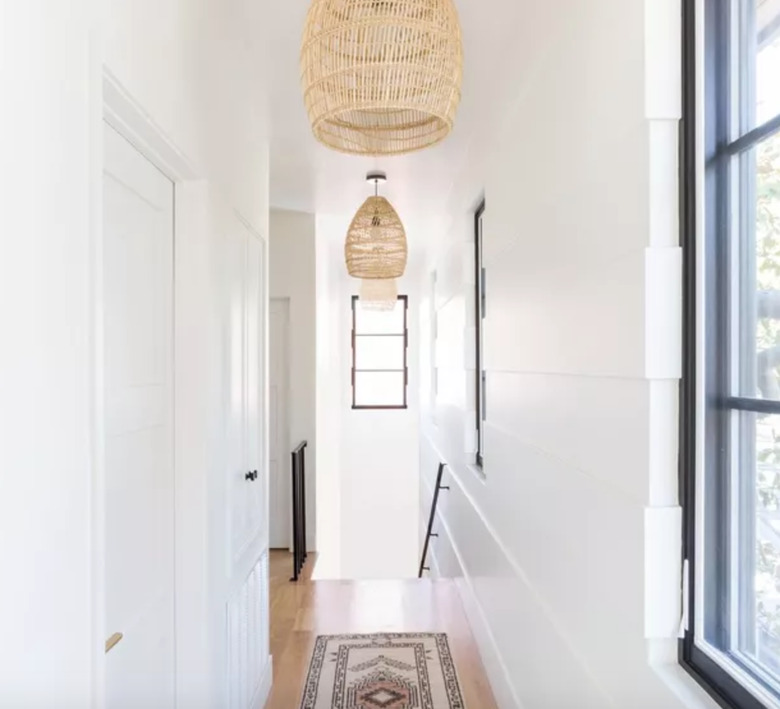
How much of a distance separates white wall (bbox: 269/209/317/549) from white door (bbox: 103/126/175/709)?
3615 mm

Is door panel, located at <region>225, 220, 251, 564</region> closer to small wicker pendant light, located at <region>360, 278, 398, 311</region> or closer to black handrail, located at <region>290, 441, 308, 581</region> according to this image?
black handrail, located at <region>290, 441, 308, 581</region>

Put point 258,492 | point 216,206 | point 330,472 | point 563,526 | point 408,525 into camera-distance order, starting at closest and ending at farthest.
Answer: point 563,526 → point 216,206 → point 258,492 → point 330,472 → point 408,525

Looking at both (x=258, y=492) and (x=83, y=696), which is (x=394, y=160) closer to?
(x=258, y=492)

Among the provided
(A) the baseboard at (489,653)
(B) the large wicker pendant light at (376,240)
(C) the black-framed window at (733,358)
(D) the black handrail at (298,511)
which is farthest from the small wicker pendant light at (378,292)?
(C) the black-framed window at (733,358)

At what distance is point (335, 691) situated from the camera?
9.87 ft

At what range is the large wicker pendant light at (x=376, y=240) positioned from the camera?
4043mm

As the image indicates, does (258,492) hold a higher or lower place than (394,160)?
lower

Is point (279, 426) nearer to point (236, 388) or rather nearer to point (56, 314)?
point (236, 388)

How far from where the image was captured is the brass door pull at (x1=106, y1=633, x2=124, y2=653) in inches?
56.2

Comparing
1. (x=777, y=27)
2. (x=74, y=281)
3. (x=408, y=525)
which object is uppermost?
(x=777, y=27)

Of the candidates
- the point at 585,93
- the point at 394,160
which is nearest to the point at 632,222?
the point at 585,93

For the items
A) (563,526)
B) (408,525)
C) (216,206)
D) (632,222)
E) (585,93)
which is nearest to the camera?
(632,222)

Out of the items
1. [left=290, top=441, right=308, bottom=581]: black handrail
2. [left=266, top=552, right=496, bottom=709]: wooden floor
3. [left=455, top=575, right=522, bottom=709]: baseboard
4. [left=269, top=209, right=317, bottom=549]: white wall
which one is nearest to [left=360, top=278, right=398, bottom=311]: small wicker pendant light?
[left=269, top=209, right=317, bottom=549]: white wall

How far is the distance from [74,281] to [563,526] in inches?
55.6
